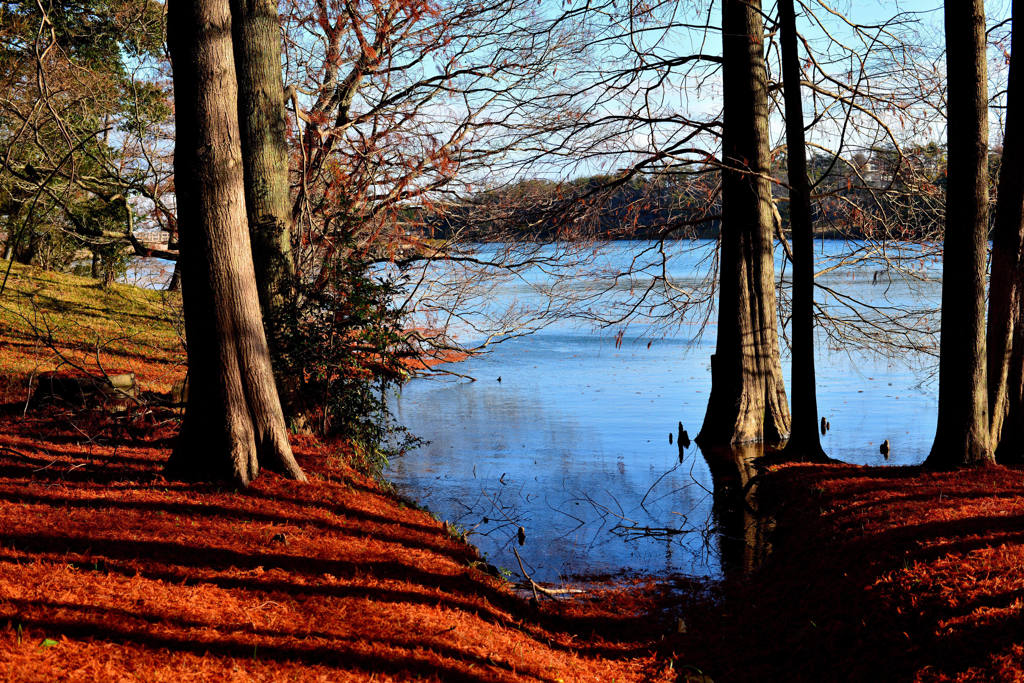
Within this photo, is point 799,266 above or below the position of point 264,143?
below

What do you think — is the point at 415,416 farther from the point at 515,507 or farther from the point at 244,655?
the point at 244,655

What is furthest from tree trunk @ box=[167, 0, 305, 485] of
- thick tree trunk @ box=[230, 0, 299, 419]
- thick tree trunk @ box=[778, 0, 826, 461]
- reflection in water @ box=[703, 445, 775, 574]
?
thick tree trunk @ box=[778, 0, 826, 461]

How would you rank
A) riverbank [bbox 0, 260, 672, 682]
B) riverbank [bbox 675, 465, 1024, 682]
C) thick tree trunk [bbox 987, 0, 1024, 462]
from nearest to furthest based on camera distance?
riverbank [bbox 0, 260, 672, 682], riverbank [bbox 675, 465, 1024, 682], thick tree trunk [bbox 987, 0, 1024, 462]

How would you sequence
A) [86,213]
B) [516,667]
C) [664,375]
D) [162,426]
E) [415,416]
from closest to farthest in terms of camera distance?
[516,667]
[162,426]
[415,416]
[86,213]
[664,375]

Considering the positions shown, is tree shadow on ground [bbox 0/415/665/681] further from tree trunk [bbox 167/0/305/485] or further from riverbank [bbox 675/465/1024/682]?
riverbank [bbox 675/465/1024/682]

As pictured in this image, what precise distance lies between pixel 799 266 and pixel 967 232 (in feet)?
7.59

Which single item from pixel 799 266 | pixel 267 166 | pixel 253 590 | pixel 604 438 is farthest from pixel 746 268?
pixel 253 590

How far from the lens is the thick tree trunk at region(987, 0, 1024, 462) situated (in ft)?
27.4

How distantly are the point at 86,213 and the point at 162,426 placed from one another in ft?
37.2

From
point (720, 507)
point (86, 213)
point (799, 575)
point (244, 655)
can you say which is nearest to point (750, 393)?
point (720, 507)

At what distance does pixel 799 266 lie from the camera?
10.3m

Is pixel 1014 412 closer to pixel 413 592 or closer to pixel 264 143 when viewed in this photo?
pixel 413 592

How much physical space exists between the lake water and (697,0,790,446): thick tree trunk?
31.1 inches

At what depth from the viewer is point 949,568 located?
18.6ft
